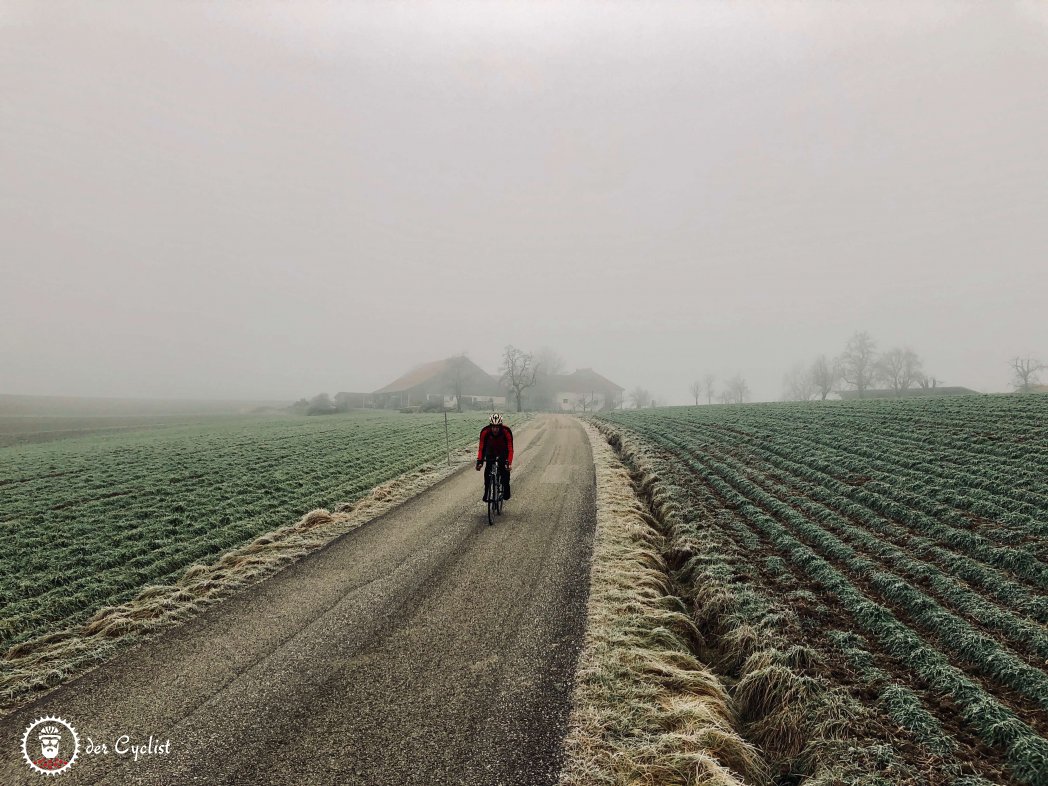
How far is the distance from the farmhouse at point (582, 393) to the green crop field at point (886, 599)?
314 ft

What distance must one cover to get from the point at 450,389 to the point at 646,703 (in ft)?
326

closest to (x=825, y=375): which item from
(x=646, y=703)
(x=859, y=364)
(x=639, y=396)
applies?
(x=859, y=364)

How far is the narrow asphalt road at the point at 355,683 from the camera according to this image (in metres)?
4.22

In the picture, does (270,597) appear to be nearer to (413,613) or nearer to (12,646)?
(413,613)

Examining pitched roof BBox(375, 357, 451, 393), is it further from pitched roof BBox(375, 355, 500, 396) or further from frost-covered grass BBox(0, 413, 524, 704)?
frost-covered grass BBox(0, 413, 524, 704)

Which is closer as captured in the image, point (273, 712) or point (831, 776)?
point (831, 776)

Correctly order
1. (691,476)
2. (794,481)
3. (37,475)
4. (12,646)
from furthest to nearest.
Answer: (37,475), (691,476), (794,481), (12,646)

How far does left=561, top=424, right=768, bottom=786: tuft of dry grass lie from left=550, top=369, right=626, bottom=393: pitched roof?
356ft

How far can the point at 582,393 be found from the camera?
384 feet

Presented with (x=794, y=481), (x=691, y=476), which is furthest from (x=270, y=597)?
(x=794, y=481)

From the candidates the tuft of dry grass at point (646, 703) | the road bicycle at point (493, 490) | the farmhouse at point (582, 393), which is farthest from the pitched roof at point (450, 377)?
the tuft of dry grass at point (646, 703)

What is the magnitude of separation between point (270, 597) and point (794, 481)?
1521 cm

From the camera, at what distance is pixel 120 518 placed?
1280cm

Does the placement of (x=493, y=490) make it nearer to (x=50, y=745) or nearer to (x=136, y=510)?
(x=50, y=745)
